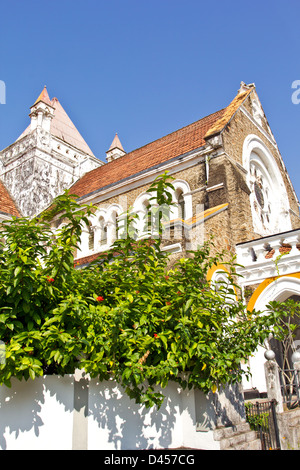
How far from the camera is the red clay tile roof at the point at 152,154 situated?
52.6ft

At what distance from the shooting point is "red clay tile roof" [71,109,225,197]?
1603 centimetres

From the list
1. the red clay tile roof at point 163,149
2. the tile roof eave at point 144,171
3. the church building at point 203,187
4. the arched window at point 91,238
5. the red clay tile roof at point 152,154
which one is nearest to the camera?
the church building at point 203,187

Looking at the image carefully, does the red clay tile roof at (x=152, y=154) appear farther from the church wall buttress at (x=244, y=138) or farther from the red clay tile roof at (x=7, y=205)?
the red clay tile roof at (x=7, y=205)

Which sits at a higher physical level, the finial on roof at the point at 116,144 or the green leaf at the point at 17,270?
the finial on roof at the point at 116,144

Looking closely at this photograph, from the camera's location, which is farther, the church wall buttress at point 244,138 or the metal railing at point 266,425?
A: the church wall buttress at point 244,138

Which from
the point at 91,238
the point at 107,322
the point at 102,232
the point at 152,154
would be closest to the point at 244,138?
the point at 152,154

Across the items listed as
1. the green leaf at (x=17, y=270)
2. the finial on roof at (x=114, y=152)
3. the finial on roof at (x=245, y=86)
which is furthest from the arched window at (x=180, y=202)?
the finial on roof at (x=114, y=152)

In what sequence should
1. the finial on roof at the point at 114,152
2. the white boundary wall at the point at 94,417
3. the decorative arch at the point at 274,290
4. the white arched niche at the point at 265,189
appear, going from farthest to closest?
the finial on roof at the point at 114,152 → the white arched niche at the point at 265,189 → the decorative arch at the point at 274,290 → the white boundary wall at the point at 94,417

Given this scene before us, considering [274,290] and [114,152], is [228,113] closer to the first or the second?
[274,290]

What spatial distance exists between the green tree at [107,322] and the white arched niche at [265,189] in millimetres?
10351

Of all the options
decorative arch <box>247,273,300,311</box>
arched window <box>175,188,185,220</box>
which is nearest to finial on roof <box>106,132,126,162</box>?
arched window <box>175,188,185,220</box>
